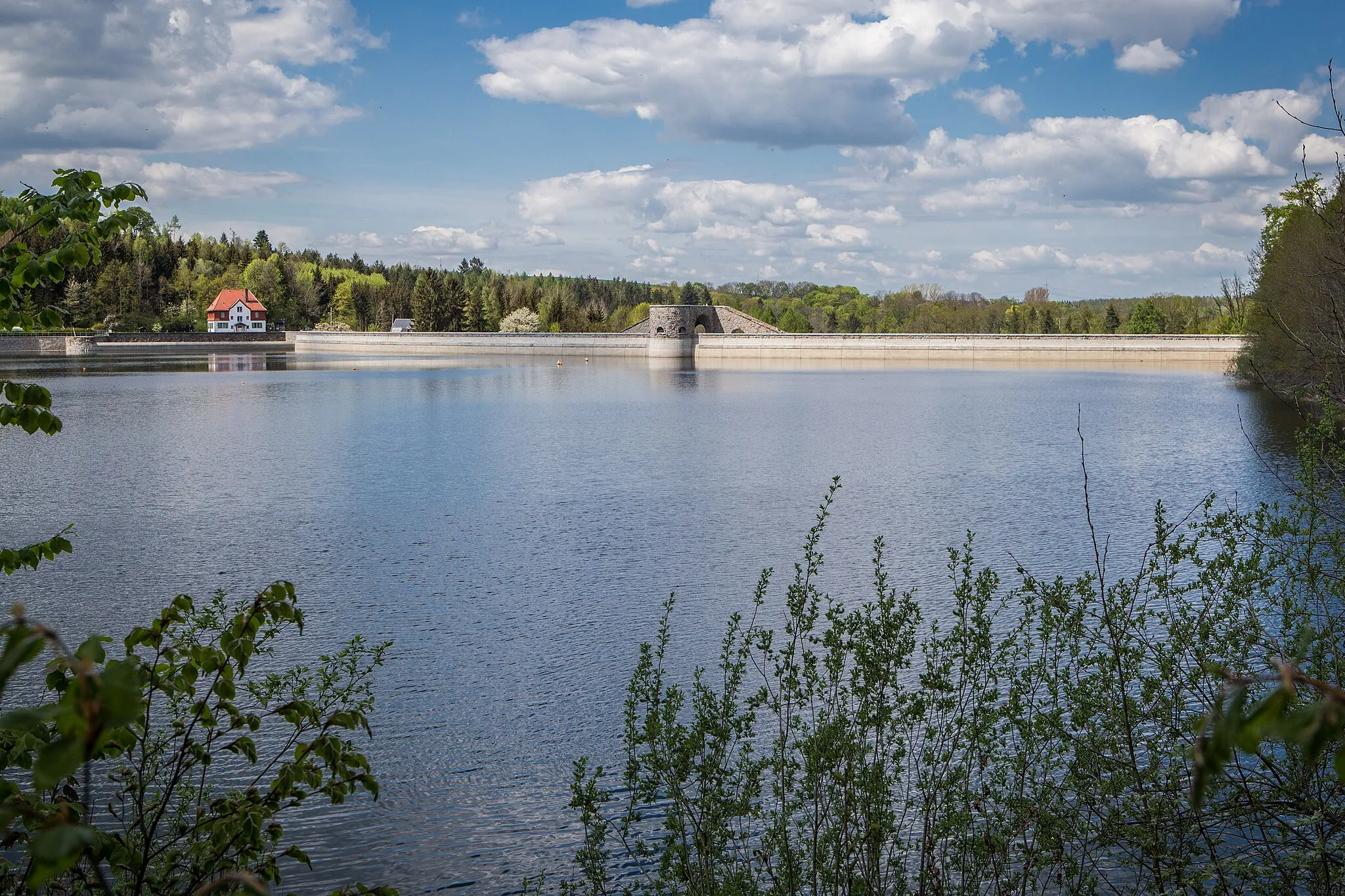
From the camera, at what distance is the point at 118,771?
27.1 ft

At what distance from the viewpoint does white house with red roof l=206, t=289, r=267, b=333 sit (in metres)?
127

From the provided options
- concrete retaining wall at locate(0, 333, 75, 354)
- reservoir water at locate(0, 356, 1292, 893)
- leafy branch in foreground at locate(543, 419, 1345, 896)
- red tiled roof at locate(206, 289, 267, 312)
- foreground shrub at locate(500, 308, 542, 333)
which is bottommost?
reservoir water at locate(0, 356, 1292, 893)

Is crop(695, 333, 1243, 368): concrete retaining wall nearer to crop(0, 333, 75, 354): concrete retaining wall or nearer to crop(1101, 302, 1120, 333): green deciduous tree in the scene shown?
crop(1101, 302, 1120, 333): green deciduous tree

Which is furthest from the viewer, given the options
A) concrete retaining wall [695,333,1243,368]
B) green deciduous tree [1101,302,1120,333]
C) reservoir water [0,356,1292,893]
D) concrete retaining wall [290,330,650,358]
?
green deciduous tree [1101,302,1120,333]

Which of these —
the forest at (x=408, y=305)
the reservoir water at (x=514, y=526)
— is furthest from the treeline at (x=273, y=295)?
the reservoir water at (x=514, y=526)

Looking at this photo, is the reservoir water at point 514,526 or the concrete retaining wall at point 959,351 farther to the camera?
the concrete retaining wall at point 959,351

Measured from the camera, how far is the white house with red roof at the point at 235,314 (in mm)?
127125

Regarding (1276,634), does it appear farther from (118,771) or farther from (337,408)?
(337,408)

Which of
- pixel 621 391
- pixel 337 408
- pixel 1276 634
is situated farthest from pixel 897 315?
pixel 1276 634

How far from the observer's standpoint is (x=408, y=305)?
134 meters

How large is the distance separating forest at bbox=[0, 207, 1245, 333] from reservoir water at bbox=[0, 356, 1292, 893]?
236 ft

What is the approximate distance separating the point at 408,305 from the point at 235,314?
2001cm

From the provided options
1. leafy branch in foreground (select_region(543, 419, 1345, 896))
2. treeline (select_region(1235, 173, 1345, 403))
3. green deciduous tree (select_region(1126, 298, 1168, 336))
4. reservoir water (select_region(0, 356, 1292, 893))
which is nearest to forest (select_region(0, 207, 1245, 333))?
green deciduous tree (select_region(1126, 298, 1168, 336))

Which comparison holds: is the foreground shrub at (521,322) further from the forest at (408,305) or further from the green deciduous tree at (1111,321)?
the green deciduous tree at (1111,321)
